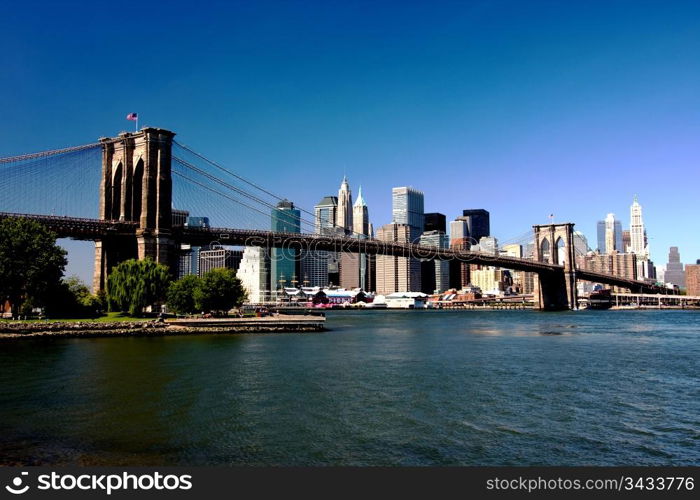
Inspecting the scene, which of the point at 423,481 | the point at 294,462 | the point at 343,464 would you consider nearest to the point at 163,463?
the point at 294,462

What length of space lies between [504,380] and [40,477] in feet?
68.0

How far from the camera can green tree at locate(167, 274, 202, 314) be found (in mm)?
62375

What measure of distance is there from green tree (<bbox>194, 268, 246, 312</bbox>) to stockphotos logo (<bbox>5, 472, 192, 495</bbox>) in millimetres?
51600

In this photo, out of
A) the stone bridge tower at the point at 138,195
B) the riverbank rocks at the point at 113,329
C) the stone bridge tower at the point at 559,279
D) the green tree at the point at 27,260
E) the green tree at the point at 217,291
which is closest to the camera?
the riverbank rocks at the point at 113,329

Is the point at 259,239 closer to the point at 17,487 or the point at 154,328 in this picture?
the point at 154,328

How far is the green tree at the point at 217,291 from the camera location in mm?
63531

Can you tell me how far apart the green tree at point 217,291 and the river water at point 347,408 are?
23741mm

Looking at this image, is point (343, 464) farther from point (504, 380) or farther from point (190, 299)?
point (190, 299)

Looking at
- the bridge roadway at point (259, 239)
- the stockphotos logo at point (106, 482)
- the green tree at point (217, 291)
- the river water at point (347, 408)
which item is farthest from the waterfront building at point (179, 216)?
the stockphotos logo at point (106, 482)

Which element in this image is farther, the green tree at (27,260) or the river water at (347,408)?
the green tree at (27,260)

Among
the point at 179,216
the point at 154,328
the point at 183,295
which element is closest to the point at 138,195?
the point at 179,216

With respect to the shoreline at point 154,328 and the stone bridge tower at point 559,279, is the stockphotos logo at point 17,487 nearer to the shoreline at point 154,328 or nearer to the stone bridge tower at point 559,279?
the shoreline at point 154,328

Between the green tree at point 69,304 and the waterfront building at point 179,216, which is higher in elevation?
the waterfront building at point 179,216

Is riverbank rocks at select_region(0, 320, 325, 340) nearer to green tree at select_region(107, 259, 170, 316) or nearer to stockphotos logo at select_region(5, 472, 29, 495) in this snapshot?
green tree at select_region(107, 259, 170, 316)
